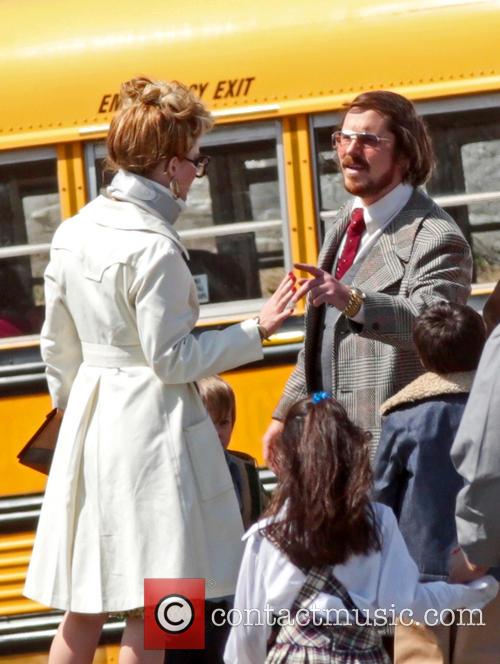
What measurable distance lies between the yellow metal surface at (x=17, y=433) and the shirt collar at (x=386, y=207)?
1413 millimetres

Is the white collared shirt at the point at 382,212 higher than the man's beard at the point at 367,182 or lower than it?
lower

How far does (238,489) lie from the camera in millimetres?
3752

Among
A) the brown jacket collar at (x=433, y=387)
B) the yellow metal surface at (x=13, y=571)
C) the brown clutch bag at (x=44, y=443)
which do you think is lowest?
the yellow metal surface at (x=13, y=571)

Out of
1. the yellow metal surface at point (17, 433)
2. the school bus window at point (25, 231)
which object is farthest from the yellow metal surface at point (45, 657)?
the school bus window at point (25, 231)

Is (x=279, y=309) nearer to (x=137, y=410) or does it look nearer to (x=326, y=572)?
(x=137, y=410)

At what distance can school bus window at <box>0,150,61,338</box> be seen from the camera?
4.69 metres

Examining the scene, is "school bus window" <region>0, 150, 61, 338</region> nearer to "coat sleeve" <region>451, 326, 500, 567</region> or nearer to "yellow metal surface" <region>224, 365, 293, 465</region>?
"yellow metal surface" <region>224, 365, 293, 465</region>

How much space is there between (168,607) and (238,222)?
5.49 feet

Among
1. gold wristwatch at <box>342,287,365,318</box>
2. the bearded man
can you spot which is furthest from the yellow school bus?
gold wristwatch at <box>342,287,365,318</box>

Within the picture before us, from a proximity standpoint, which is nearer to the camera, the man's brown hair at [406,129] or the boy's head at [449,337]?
the boy's head at [449,337]

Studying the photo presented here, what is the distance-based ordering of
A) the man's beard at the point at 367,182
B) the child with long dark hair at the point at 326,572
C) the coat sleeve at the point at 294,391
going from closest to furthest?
the child with long dark hair at the point at 326,572 < the man's beard at the point at 367,182 < the coat sleeve at the point at 294,391

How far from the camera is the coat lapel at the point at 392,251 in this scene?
3582mm

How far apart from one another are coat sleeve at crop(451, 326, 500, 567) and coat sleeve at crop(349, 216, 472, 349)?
0.91 meters

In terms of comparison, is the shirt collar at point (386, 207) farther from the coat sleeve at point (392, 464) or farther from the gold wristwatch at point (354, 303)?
the coat sleeve at point (392, 464)
